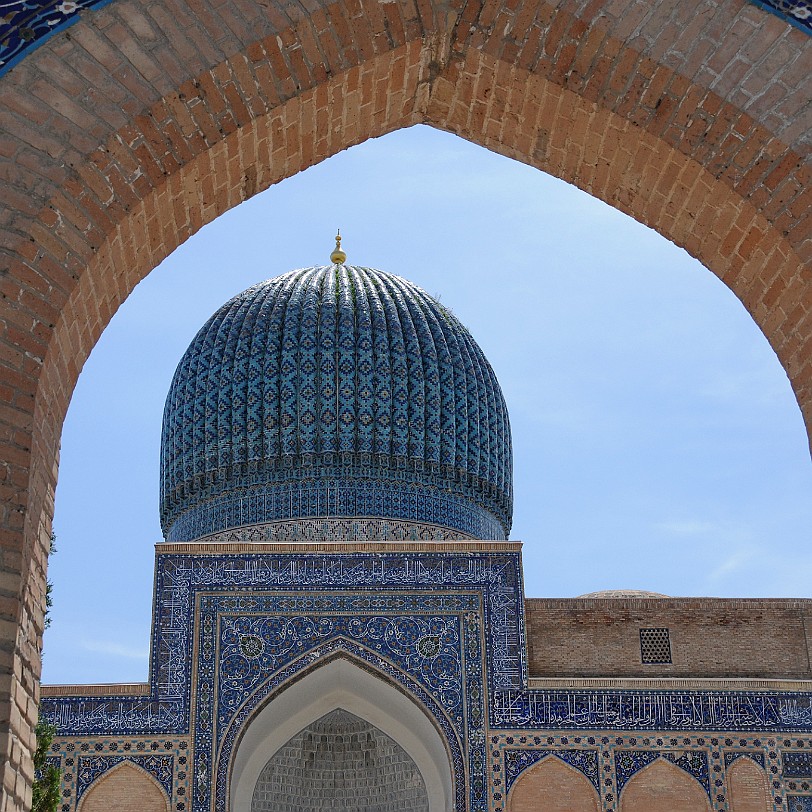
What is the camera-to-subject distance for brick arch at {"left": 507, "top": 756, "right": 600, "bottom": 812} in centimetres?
784

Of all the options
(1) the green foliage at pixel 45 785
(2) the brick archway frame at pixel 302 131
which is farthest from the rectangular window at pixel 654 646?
(2) the brick archway frame at pixel 302 131

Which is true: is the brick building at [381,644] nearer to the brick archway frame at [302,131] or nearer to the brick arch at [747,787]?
the brick arch at [747,787]

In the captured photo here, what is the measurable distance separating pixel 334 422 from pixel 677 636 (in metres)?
2.88

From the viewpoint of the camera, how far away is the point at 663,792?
7.94 meters

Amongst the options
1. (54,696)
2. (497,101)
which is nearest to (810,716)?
(54,696)

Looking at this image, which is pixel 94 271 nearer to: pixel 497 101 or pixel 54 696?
pixel 497 101

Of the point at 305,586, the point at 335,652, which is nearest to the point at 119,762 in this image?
the point at 335,652

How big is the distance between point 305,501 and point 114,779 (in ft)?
8.22

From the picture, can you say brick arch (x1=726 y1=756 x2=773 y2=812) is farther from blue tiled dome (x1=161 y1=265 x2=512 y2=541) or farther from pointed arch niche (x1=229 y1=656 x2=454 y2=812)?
blue tiled dome (x1=161 y1=265 x2=512 y2=541)

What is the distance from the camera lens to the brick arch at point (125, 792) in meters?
7.80

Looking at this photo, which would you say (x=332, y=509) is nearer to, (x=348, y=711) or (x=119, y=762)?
(x=348, y=711)

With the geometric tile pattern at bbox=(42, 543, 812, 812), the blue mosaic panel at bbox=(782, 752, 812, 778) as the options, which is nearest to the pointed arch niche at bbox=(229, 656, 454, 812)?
the geometric tile pattern at bbox=(42, 543, 812, 812)

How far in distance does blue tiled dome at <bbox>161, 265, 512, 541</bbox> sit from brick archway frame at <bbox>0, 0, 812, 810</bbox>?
652 cm

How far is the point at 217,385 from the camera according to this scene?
1050 cm
